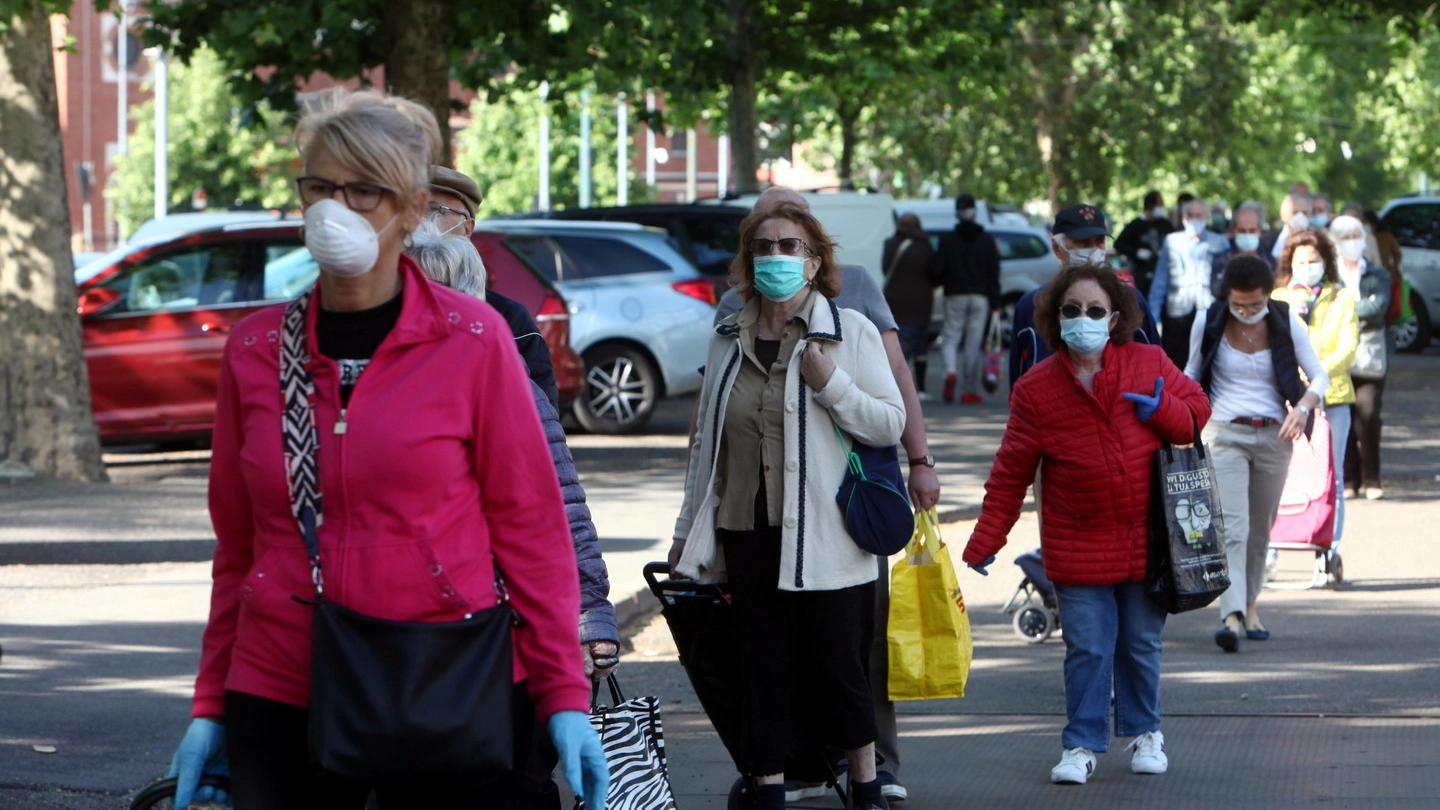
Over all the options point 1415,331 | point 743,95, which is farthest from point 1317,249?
point 1415,331

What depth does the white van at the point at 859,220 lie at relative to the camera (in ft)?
72.8

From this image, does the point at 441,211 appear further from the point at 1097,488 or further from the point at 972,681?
the point at 972,681

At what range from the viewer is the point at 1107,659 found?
5.85 m

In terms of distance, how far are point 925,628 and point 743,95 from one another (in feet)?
66.6

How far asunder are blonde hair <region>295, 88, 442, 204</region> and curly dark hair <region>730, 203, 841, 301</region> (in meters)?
2.24

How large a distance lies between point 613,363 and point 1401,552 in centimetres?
757

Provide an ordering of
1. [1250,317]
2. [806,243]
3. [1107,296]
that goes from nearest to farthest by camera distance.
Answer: [806,243] < [1107,296] < [1250,317]

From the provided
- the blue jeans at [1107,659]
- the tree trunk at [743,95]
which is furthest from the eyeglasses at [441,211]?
the tree trunk at [743,95]

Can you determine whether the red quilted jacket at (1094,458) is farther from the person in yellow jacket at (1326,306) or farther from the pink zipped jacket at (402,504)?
the person in yellow jacket at (1326,306)

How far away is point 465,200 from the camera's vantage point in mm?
4660

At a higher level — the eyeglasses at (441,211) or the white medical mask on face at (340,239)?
the eyeglasses at (441,211)

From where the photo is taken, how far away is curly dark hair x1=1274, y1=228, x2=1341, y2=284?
9359 mm

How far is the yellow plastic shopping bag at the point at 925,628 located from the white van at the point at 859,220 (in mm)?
16590

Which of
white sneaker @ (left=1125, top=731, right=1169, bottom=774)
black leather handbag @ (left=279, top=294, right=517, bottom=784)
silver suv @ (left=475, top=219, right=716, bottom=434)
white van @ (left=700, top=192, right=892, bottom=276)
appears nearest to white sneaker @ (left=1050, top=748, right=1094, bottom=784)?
white sneaker @ (left=1125, top=731, right=1169, bottom=774)
